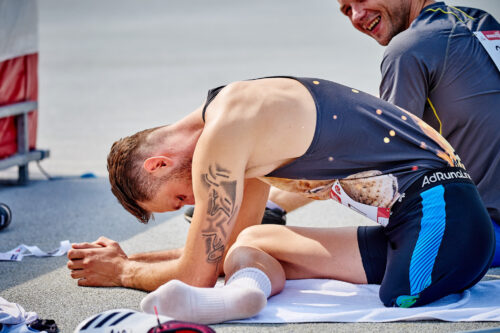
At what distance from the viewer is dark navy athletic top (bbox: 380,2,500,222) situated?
2.38 m

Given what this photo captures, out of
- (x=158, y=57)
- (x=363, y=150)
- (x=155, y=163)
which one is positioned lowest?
(x=158, y=57)

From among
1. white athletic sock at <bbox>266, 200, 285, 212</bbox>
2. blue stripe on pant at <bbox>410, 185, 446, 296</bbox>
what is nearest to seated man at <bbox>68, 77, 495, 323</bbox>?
blue stripe on pant at <bbox>410, 185, 446, 296</bbox>

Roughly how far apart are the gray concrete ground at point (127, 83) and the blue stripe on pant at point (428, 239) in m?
0.14

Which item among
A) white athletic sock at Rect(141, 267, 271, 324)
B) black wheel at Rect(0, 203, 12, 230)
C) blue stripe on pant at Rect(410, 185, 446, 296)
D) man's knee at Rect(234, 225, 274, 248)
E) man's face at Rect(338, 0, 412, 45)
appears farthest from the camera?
black wheel at Rect(0, 203, 12, 230)

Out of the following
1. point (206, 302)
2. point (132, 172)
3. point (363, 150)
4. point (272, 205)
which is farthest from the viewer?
point (272, 205)

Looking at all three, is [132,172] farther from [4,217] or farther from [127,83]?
[127,83]

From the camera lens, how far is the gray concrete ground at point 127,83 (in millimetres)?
2404

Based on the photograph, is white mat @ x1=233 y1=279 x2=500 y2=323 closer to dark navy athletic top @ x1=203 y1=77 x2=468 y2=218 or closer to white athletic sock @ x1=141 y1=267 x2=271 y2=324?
white athletic sock @ x1=141 y1=267 x2=271 y2=324

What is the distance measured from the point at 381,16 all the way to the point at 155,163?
1.34 meters

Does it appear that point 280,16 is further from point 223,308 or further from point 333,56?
point 223,308

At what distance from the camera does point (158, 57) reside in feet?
36.5

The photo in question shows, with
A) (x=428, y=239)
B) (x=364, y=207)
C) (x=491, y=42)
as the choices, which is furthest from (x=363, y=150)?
(x=491, y=42)

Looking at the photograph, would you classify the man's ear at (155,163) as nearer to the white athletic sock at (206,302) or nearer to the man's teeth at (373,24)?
the white athletic sock at (206,302)

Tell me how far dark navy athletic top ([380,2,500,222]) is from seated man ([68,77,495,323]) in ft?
1.29
